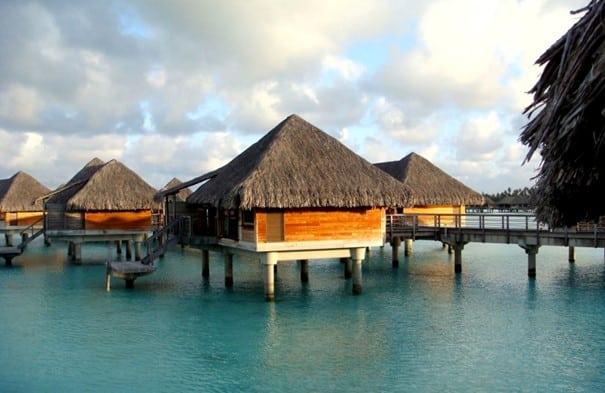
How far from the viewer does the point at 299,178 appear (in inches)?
686

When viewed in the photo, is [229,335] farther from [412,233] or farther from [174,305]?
[412,233]

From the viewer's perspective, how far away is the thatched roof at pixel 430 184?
2875 centimetres

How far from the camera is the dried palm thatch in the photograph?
4.25 metres

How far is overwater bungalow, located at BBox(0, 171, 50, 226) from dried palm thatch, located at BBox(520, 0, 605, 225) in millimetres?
37971

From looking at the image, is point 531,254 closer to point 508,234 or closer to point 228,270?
point 508,234

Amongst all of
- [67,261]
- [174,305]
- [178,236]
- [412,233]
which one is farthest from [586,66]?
[67,261]

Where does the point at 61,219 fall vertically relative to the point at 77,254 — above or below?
above

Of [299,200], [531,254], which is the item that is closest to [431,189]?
[531,254]

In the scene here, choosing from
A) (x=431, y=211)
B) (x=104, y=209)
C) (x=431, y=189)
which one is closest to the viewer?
(x=104, y=209)

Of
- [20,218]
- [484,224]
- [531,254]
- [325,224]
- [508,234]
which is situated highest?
[20,218]

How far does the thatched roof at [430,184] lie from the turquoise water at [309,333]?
5858 millimetres

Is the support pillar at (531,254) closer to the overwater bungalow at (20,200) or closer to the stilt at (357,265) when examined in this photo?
the stilt at (357,265)

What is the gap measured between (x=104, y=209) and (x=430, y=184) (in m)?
15.9

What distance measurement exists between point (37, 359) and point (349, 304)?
8.64 m
